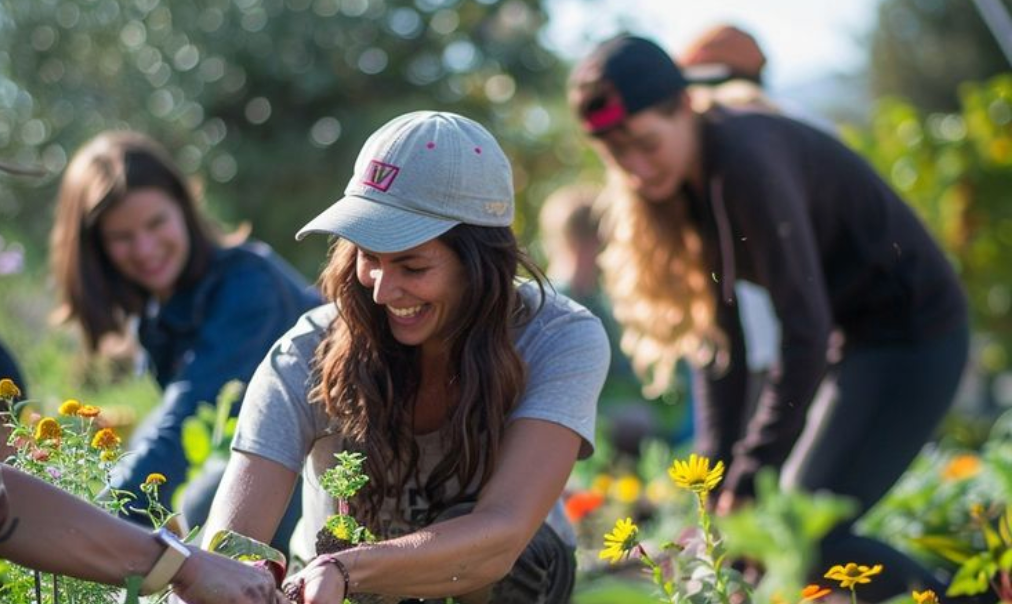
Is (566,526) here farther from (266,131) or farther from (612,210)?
(266,131)

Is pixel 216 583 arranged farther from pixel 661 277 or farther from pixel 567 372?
pixel 661 277

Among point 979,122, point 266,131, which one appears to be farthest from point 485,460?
point 266,131

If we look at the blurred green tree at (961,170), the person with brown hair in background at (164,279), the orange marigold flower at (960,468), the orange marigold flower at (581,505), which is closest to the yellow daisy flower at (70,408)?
the person with brown hair in background at (164,279)

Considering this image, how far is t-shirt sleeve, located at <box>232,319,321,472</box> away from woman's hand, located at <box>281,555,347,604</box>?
0.36 meters

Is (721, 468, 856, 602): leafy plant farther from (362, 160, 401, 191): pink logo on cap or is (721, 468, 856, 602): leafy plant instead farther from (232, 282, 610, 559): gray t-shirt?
(362, 160, 401, 191): pink logo on cap

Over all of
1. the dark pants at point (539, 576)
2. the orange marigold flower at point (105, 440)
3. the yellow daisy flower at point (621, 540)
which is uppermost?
the orange marigold flower at point (105, 440)

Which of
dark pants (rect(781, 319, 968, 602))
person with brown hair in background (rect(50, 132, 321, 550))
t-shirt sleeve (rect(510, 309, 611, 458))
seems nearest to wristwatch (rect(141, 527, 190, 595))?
t-shirt sleeve (rect(510, 309, 611, 458))

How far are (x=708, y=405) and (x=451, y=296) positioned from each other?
5.46ft

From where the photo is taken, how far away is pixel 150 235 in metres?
4.05

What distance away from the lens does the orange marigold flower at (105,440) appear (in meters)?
2.29

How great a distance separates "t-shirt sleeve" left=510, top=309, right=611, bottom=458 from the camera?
257cm

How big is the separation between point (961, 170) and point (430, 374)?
704cm

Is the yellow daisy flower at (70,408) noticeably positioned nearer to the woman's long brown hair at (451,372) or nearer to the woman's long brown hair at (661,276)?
the woman's long brown hair at (451,372)

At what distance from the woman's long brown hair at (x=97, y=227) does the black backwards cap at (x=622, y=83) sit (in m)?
1.10
